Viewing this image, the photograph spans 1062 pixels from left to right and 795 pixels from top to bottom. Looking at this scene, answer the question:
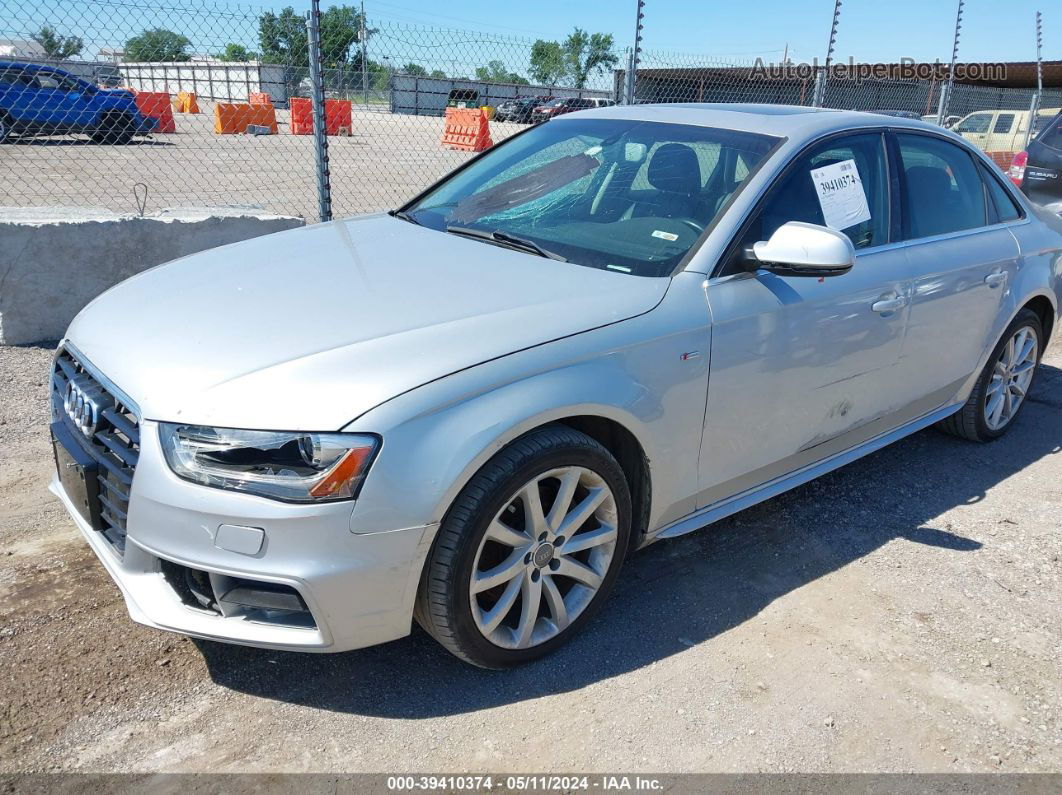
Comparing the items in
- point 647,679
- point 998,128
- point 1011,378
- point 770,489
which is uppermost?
point 998,128

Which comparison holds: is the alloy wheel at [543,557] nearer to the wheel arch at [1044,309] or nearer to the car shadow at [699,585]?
the car shadow at [699,585]

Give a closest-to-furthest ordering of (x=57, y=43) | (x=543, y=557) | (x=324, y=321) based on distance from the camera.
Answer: (x=324, y=321), (x=543, y=557), (x=57, y=43)

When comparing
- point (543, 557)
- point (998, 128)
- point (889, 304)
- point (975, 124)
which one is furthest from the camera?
point (975, 124)

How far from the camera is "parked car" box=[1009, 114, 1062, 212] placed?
8.48 m

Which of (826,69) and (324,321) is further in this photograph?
(826,69)

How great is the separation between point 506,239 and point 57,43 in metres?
4.40

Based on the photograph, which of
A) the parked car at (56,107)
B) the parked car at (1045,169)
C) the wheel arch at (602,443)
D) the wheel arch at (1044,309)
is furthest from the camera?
the parked car at (56,107)

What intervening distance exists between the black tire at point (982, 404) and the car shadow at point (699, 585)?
0.29 ft

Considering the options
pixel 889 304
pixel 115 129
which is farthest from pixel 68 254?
A: pixel 115 129

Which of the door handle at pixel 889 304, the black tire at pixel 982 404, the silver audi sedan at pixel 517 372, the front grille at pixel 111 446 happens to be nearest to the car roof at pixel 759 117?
the silver audi sedan at pixel 517 372

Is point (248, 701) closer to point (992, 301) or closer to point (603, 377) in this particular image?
point (603, 377)

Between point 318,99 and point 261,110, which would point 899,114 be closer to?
point 318,99

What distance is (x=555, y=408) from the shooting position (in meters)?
2.46

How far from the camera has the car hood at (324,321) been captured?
2232mm
